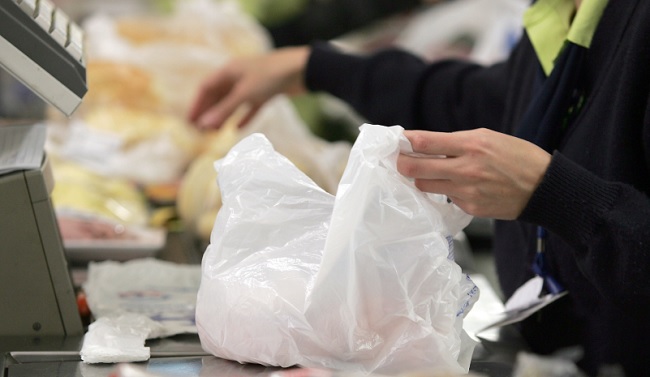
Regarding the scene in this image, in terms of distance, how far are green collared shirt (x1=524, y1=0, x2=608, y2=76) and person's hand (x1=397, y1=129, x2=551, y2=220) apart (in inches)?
12.7

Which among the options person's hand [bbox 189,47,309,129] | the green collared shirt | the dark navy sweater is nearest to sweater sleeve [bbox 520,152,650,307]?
the dark navy sweater

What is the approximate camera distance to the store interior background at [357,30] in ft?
9.80

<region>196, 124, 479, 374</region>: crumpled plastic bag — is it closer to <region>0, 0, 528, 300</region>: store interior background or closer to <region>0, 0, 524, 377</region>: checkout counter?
<region>0, 0, 524, 377</region>: checkout counter

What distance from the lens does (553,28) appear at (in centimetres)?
152

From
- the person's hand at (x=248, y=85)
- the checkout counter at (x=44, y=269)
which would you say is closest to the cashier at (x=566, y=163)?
the checkout counter at (x=44, y=269)

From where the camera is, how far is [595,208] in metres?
1.19

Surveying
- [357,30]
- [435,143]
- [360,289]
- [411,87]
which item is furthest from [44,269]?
[357,30]

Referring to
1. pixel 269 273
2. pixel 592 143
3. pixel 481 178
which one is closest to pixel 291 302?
pixel 269 273

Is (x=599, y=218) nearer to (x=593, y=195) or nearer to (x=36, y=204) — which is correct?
(x=593, y=195)

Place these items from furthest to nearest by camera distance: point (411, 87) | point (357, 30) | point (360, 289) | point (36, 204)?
point (357, 30), point (411, 87), point (36, 204), point (360, 289)

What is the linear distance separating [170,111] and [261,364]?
178cm

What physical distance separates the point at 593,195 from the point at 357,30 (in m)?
2.68

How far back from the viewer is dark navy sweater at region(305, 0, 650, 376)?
3.88 ft

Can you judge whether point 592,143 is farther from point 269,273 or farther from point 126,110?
point 126,110
